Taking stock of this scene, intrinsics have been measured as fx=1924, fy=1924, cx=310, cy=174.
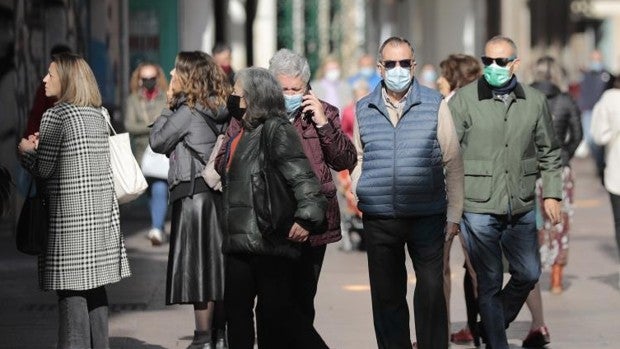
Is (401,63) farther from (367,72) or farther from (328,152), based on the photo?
(367,72)

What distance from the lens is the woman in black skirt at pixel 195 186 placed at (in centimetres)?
1144

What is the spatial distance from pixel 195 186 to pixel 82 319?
158 cm

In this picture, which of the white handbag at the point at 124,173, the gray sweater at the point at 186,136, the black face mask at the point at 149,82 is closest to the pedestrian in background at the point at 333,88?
the black face mask at the point at 149,82

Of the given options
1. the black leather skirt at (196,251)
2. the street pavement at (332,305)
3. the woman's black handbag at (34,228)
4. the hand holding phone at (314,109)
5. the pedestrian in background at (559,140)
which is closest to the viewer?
the hand holding phone at (314,109)

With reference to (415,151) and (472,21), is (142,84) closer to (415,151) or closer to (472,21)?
(415,151)

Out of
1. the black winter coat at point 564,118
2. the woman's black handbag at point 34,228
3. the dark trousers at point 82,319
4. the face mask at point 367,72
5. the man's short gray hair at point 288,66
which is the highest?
the man's short gray hair at point 288,66

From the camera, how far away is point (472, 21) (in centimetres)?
3241

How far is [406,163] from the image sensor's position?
9961 millimetres

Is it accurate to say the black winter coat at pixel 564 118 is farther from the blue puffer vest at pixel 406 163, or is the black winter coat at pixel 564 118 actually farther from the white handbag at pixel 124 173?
the white handbag at pixel 124 173

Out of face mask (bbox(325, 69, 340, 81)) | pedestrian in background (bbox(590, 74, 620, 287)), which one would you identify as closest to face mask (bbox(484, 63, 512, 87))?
pedestrian in background (bbox(590, 74, 620, 287))

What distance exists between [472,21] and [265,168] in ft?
76.7

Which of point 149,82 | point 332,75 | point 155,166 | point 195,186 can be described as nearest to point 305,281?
point 195,186

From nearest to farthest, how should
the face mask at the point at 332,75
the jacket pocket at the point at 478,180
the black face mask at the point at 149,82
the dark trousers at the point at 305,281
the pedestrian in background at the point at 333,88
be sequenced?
1. the dark trousers at the point at 305,281
2. the jacket pocket at the point at 478,180
3. the black face mask at the point at 149,82
4. the pedestrian in background at the point at 333,88
5. the face mask at the point at 332,75

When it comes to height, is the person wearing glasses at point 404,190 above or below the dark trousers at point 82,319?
above
